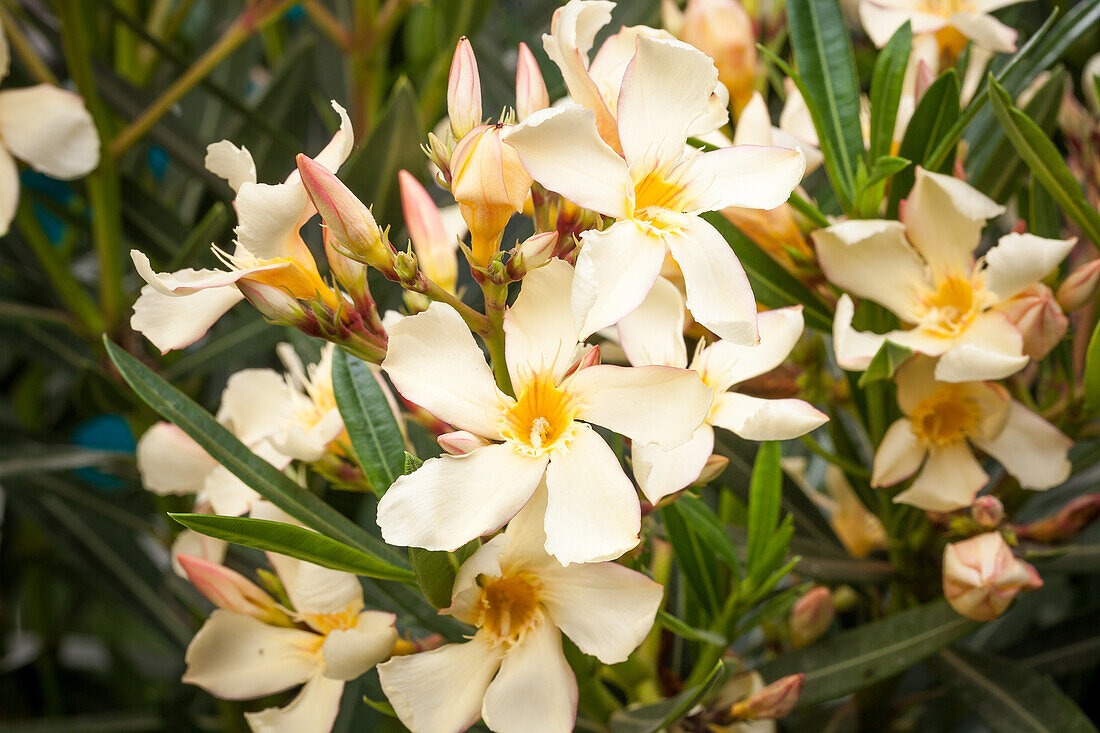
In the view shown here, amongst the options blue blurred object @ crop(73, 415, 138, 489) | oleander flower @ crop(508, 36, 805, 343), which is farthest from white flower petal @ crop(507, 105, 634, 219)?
blue blurred object @ crop(73, 415, 138, 489)

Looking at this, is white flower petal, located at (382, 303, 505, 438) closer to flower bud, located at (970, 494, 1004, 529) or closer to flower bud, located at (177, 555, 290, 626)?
flower bud, located at (177, 555, 290, 626)

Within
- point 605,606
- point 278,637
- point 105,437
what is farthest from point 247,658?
point 105,437

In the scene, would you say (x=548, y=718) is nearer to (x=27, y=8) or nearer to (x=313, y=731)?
(x=313, y=731)

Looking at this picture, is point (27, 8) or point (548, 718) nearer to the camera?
point (548, 718)

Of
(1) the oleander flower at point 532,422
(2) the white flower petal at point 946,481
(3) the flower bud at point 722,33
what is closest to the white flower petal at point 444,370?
(1) the oleander flower at point 532,422

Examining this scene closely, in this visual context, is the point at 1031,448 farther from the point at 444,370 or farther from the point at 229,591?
the point at 229,591

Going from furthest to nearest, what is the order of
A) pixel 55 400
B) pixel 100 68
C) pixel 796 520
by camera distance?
1. pixel 55 400
2. pixel 100 68
3. pixel 796 520

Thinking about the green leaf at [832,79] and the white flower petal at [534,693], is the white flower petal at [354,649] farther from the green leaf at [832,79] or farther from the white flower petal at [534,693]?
the green leaf at [832,79]

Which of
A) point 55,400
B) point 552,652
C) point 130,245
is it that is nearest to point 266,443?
point 552,652
